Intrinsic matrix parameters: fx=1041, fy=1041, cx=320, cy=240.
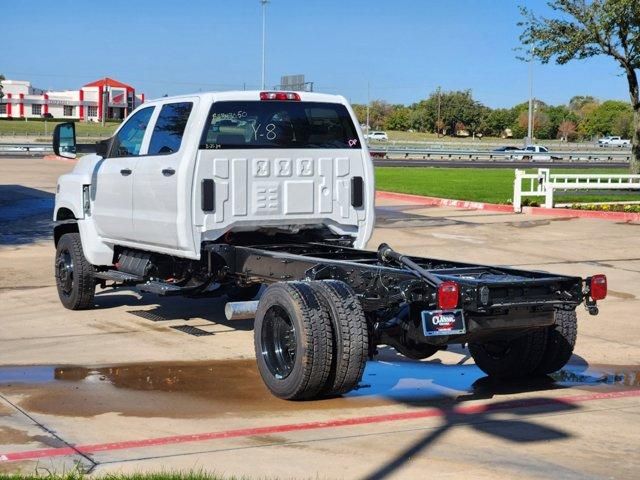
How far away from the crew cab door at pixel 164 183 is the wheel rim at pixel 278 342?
184 cm

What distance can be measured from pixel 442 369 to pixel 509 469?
3.13m

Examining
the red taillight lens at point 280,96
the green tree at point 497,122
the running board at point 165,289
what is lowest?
the running board at point 165,289

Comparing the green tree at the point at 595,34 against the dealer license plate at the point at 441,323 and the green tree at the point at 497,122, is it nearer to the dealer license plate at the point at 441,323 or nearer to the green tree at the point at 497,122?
the dealer license plate at the point at 441,323

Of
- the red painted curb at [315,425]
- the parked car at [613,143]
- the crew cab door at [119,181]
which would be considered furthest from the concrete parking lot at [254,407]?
the parked car at [613,143]

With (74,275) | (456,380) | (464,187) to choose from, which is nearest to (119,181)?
(74,275)

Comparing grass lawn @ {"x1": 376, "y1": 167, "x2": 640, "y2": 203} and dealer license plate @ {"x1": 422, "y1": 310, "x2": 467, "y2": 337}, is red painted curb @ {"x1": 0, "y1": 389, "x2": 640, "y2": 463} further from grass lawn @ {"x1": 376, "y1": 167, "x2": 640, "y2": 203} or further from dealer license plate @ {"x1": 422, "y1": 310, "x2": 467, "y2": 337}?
grass lawn @ {"x1": 376, "y1": 167, "x2": 640, "y2": 203}

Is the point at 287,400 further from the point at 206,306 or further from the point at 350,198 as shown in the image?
the point at 206,306

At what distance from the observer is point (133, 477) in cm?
554

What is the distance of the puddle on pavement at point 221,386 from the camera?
7.50 m

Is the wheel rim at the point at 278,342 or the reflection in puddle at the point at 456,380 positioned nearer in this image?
the wheel rim at the point at 278,342

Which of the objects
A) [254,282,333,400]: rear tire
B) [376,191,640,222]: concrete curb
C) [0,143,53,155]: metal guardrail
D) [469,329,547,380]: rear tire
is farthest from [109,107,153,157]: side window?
[0,143,53,155]: metal guardrail

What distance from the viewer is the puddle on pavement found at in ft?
24.6

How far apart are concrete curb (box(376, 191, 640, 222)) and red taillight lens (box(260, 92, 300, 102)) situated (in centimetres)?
1457

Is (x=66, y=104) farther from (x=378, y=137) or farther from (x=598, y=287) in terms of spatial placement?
(x=598, y=287)
